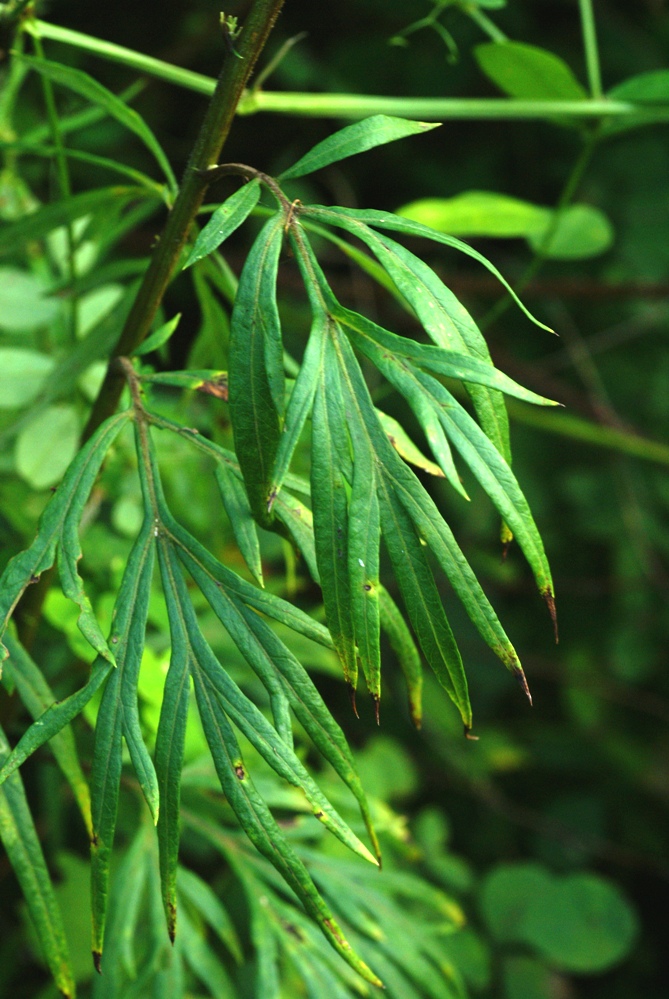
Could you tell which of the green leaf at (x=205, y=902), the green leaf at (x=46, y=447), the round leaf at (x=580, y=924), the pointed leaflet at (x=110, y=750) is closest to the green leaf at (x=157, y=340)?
the pointed leaflet at (x=110, y=750)

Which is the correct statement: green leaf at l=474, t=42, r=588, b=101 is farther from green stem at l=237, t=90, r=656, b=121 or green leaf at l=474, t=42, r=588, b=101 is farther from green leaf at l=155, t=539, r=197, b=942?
green leaf at l=155, t=539, r=197, b=942

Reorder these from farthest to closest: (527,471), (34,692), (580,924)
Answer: (527,471) → (580,924) → (34,692)

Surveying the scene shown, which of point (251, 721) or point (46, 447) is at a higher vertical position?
point (46, 447)

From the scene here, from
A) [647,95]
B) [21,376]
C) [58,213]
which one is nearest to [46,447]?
[21,376]

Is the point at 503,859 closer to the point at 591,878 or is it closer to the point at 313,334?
the point at 591,878

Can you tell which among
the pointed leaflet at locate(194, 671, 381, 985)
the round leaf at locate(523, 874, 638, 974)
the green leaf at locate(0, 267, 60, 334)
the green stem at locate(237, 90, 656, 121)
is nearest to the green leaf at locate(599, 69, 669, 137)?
the green stem at locate(237, 90, 656, 121)

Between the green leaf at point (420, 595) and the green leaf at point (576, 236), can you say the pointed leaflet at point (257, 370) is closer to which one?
the green leaf at point (420, 595)

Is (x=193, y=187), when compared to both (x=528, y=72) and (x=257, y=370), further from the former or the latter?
(x=528, y=72)
